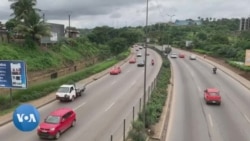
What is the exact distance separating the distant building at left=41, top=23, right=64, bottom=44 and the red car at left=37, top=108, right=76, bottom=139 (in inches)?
1491

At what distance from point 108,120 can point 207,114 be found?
9075mm

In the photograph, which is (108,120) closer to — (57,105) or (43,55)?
(57,105)

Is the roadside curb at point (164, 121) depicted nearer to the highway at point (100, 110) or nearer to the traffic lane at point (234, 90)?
the highway at point (100, 110)

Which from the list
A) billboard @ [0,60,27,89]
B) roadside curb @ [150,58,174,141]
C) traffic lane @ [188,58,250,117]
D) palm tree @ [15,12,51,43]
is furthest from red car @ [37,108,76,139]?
palm tree @ [15,12,51,43]

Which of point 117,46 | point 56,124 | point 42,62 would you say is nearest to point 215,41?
point 117,46

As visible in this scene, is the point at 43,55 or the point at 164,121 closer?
the point at 164,121

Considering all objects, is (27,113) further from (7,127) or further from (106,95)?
(106,95)

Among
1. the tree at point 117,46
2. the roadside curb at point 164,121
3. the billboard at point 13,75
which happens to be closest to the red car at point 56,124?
the billboard at point 13,75

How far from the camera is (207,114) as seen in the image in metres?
31.5

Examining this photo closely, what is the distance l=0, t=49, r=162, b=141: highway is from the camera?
24.0 metres

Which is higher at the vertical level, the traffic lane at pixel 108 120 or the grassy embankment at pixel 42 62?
the grassy embankment at pixel 42 62

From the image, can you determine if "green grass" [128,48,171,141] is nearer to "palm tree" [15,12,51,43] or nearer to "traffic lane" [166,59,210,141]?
"traffic lane" [166,59,210,141]

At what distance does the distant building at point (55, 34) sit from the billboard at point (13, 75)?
33776 mm

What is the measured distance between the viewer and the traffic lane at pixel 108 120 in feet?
79.4
